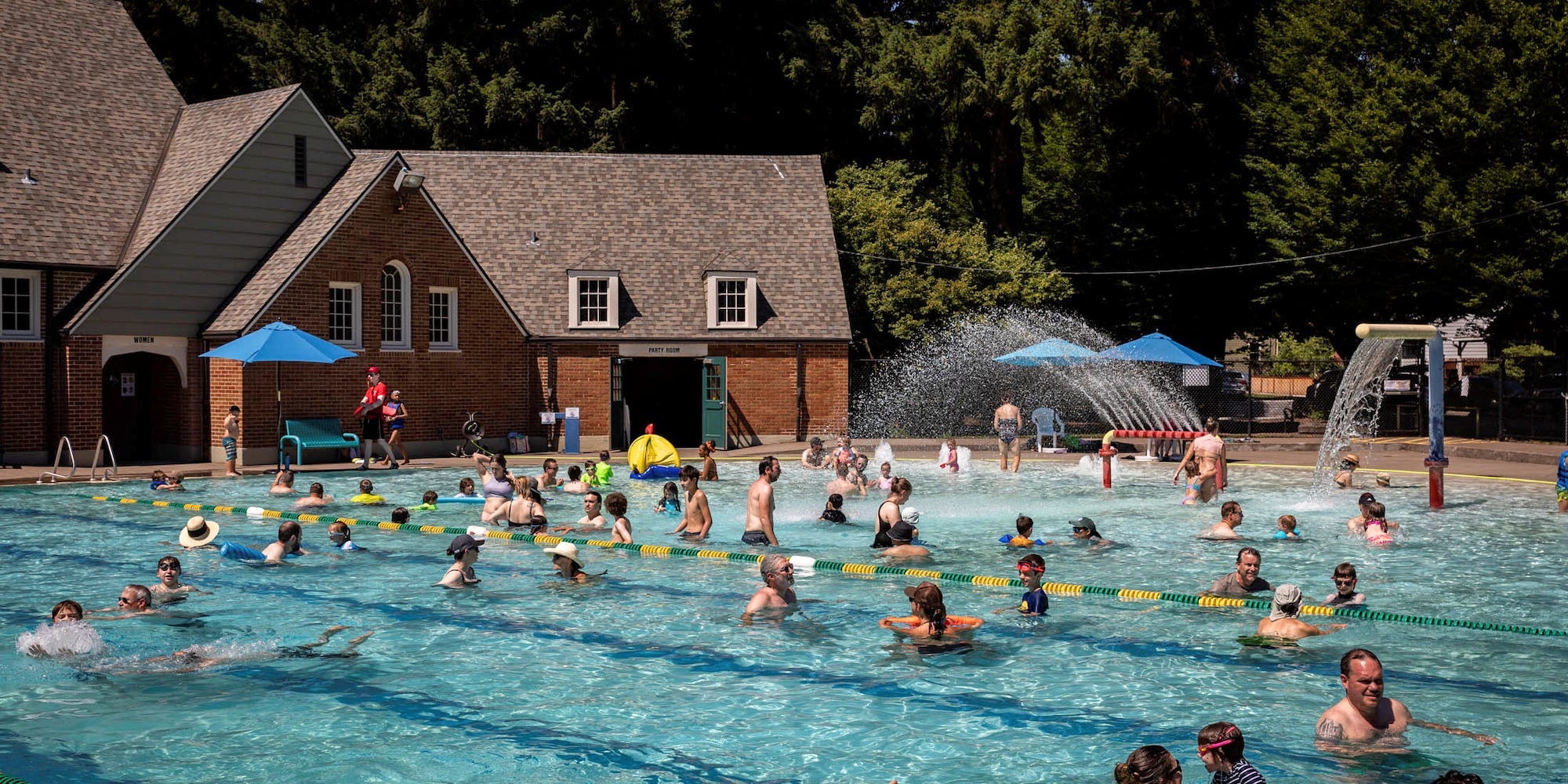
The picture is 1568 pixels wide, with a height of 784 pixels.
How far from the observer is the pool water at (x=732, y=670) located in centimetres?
1130

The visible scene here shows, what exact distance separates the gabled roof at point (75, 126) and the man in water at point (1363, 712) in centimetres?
3124

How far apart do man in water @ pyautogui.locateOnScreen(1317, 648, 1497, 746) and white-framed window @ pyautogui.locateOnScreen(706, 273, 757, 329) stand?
3155cm

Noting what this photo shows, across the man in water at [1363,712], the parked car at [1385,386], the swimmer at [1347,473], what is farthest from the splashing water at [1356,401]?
the man in water at [1363,712]

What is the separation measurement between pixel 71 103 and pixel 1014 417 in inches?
1021

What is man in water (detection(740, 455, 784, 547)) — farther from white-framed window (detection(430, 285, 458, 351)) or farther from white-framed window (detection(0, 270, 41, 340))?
white-framed window (detection(0, 270, 41, 340))

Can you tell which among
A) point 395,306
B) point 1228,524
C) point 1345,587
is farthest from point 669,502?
point 395,306

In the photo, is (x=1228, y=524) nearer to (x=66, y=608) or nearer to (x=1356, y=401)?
(x=66, y=608)

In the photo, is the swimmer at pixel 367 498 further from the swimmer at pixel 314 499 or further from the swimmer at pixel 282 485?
the swimmer at pixel 282 485

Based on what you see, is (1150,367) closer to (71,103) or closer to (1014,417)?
(1014,417)

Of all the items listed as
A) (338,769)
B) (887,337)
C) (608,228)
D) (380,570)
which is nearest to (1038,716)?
(338,769)

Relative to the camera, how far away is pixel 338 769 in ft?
36.2

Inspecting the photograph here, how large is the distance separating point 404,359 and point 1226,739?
31943mm

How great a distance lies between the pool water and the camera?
445 inches

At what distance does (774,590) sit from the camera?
52.3 ft
